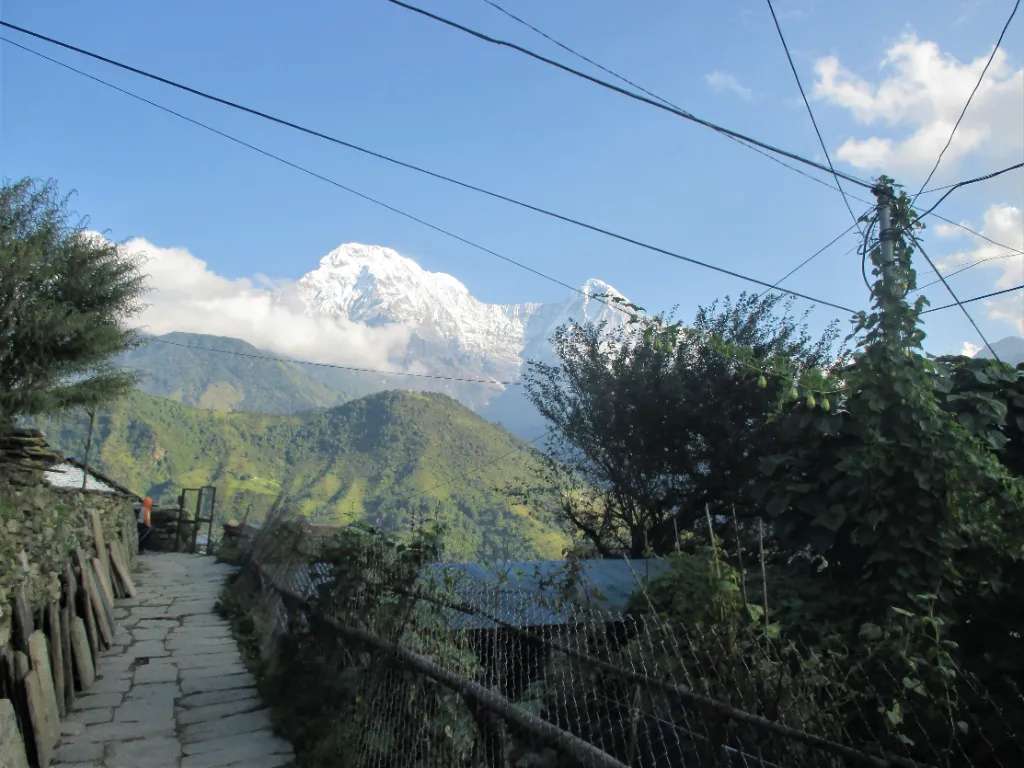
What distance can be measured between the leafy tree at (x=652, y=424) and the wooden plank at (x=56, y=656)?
8.53m

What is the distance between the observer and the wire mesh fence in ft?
9.76

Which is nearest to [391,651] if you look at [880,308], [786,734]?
[786,734]

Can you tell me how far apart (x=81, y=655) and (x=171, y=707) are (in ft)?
3.79

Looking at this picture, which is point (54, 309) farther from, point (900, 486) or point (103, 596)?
point (900, 486)

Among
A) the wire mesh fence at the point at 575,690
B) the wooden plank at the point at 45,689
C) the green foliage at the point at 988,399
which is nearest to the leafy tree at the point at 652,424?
the green foliage at the point at 988,399

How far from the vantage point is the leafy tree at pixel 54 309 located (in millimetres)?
15234

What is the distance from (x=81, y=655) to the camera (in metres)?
6.75

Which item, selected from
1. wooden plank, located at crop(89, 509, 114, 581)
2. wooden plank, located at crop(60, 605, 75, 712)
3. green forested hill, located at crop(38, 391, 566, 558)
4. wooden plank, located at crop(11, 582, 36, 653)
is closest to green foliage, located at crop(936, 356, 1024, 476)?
wooden plank, located at crop(11, 582, 36, 653)

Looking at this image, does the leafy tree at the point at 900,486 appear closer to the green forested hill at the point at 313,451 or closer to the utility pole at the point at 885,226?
the utility pole at the point at 885,226

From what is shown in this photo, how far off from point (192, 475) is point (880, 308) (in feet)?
401

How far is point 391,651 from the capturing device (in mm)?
4402

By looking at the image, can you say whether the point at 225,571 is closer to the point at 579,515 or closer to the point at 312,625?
the point at 579,515

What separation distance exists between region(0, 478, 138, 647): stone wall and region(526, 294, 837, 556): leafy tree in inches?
328

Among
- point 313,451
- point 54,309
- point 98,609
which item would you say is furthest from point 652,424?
point 313,451
